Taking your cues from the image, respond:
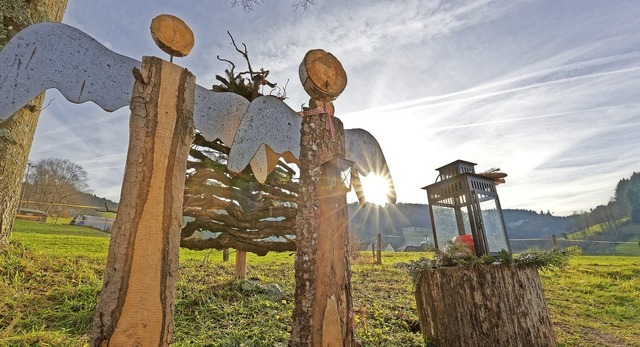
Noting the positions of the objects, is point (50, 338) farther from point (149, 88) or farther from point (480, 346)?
point (480, 346)

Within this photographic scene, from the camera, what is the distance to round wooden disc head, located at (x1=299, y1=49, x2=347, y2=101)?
8.03 feet

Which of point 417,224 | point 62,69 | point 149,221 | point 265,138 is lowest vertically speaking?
point 149,221

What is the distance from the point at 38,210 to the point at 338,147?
3643cm

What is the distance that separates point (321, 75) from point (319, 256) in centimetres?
142

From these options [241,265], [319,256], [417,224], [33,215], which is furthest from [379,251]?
[417,224]

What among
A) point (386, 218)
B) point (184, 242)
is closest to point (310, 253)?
point (184, 242)

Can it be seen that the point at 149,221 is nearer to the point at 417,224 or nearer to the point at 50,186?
the point at 50,186

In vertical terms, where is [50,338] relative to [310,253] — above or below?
below

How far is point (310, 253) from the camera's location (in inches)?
87.2

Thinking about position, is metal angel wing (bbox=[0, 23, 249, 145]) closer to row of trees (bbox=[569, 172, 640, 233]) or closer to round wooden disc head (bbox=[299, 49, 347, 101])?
round wooden disc head (bbox=[299, 49, 347, 101])

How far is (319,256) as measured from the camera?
7.23 ft

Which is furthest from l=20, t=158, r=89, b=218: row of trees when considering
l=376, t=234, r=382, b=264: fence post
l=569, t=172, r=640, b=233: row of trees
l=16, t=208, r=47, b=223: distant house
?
l=569, t=172, r=640, b=233: row of trees

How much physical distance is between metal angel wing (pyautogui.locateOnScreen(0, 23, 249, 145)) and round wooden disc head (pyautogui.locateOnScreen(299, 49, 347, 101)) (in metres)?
1.20

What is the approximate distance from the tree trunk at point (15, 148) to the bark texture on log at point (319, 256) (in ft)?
11.9
